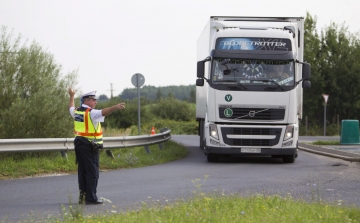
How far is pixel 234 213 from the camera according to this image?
923 cm

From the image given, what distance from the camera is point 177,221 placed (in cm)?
855

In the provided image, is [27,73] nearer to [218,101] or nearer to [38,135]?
[38,135]

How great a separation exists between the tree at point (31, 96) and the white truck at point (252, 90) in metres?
5.03

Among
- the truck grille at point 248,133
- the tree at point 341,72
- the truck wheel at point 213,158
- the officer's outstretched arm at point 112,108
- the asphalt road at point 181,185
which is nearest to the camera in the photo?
the officer's outstretched arm at point 112,108

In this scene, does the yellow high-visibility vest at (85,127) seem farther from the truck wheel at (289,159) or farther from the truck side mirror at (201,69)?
the truck wheel at (289,159)

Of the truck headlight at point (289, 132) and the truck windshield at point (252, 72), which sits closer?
the truck windshield at point (252, 72)

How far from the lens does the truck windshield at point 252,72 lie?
1939 centimetres

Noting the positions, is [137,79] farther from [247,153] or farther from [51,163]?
[51,163]

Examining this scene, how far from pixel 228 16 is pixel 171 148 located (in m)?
5.83

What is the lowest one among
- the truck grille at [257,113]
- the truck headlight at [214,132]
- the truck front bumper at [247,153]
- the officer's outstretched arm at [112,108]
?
the truck front bumper at [247,153]

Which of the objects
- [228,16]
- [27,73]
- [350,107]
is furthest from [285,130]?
[350,107]

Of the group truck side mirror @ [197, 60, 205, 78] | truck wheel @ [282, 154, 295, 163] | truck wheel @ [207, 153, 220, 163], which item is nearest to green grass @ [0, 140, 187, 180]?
truck wheel @ [207, 153, 220, 163]

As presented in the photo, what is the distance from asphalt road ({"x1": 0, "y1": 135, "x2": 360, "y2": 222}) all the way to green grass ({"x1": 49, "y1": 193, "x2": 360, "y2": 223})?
1.54 feet

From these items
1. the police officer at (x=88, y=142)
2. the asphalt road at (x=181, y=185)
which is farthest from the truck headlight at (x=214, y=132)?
the police officer at (x=88, y=142)
